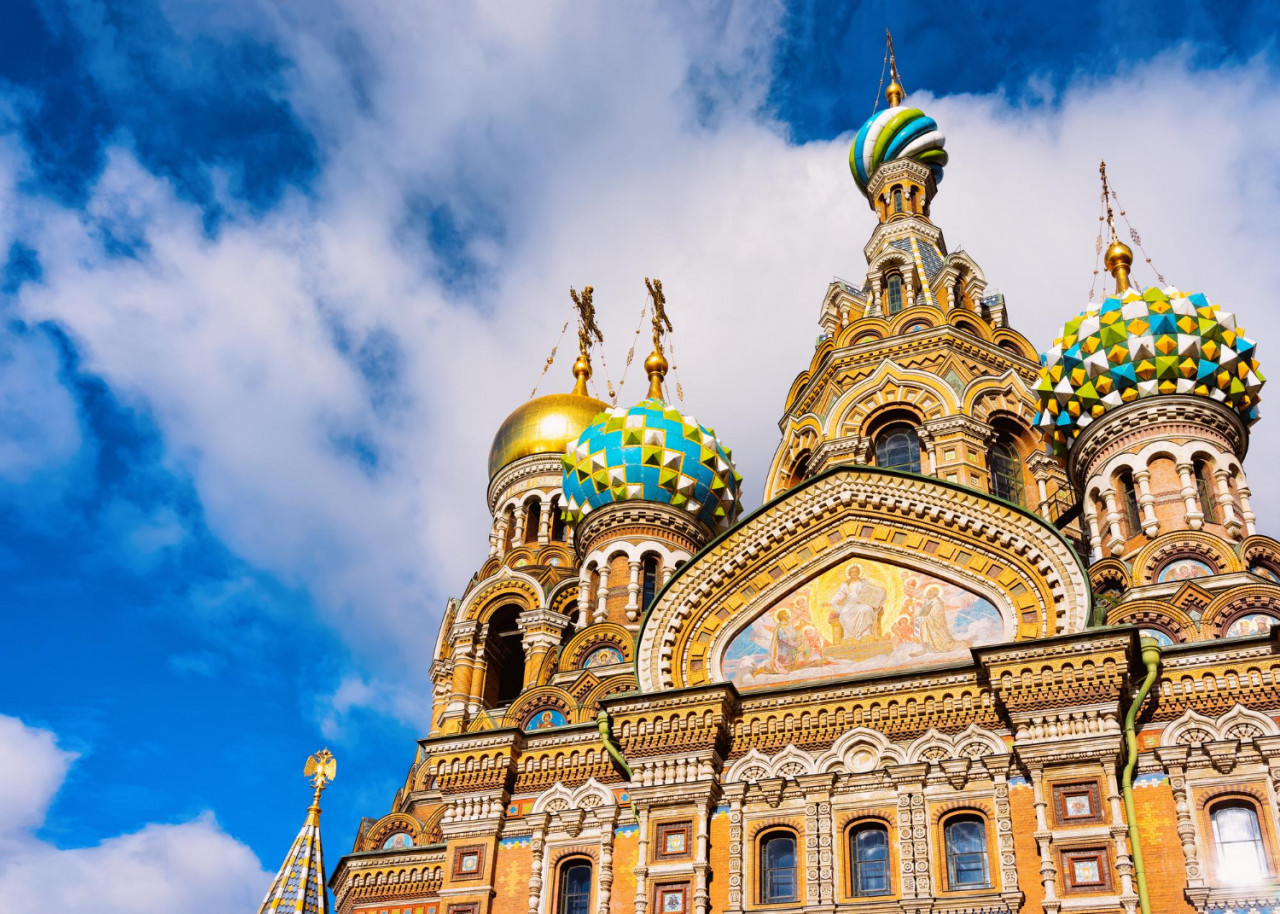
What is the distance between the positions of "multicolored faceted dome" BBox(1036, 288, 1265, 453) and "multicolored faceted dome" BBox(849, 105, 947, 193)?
310 inches

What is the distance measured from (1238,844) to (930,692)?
241cm

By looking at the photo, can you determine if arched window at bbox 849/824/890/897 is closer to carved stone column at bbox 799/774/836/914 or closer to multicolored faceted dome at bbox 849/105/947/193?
carved stone column at bbox 799/774/836/914

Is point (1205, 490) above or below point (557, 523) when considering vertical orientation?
below

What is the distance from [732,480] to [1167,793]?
946 cm

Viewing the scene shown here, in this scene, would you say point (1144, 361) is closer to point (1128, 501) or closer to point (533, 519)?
point (1128, 501)

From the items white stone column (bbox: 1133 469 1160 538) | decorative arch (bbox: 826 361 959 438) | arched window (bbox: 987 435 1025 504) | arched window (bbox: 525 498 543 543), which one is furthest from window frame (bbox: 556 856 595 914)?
arched window (bbox: 525 498 543 543)

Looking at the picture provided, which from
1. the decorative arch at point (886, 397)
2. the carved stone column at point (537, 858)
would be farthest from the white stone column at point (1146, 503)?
the carved stone column at point (537, 858)

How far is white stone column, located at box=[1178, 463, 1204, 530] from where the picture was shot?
42.6 feet

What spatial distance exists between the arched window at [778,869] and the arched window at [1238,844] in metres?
3.05

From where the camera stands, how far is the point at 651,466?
17.2 m

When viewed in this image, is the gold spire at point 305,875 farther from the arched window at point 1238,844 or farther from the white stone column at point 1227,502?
the white stone column at point 1227,502

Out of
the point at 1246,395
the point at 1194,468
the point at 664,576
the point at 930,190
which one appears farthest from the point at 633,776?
the point at 930,190

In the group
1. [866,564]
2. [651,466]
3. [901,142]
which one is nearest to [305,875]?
[866,564]

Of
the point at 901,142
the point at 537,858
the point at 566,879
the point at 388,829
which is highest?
the point at 901,142
